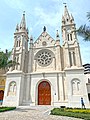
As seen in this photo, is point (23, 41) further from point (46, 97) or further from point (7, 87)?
point (46, 97)

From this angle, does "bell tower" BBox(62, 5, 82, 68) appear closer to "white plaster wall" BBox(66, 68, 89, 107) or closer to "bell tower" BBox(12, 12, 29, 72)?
"white plaster wall" BBox(66, 68, 89, 107)

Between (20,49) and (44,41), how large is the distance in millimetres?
6070

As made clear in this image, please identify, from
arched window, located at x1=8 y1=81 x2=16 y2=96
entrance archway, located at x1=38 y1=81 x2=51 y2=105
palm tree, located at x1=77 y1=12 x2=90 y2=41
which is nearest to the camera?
palm tree, located at x1=77 y1=12 x2=90 y2=41

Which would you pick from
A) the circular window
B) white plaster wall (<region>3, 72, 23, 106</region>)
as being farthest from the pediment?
white plaster wall (<region>3, 72, 23, 106</region>)

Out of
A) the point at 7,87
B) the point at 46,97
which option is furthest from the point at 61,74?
the point at 7,87

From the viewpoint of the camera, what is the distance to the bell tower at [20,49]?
85.5ft

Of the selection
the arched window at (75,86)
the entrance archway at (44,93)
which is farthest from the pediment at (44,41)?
the arched window at (75,86)

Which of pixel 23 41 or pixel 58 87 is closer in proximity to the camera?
pixel 58 87

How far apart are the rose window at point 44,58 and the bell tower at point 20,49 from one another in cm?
328

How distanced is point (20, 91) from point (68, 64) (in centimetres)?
1100

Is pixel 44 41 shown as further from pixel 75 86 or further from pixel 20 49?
pixel 75 86

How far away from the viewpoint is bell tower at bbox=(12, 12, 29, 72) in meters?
26.0

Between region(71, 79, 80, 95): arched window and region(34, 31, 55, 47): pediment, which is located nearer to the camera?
region(71, 79, 80, 95): arched window

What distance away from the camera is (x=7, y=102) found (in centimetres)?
2300
